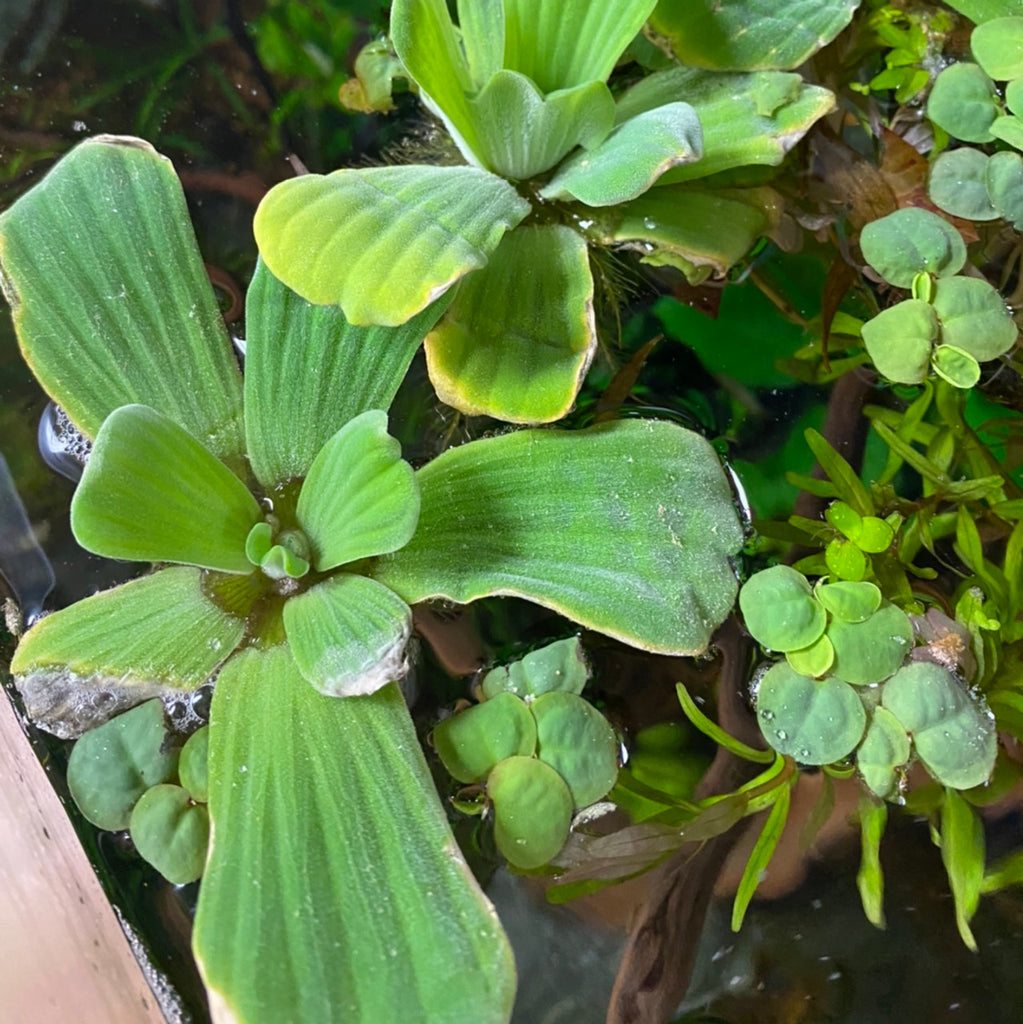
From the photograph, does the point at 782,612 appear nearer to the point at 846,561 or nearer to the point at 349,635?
the point at 846,561

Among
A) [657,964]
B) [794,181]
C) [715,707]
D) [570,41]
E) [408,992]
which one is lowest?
[657,964]

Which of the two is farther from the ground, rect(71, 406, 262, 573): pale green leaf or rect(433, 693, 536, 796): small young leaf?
rect(71, 406, 262, 573): pale green leaf

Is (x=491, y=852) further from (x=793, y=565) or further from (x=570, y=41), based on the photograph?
(x=570, y=41)

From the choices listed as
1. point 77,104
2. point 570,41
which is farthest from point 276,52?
point 570,41

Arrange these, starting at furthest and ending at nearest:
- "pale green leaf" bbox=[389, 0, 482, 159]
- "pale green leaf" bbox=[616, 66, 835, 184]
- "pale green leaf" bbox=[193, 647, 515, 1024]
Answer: "pale green leaf" bbox=[616, 66, 835, 184]
"pale green leaf" bbox=[389, 0, 482, 159]
"pale green leaf" bbox=[193, 647, 515, 1024]

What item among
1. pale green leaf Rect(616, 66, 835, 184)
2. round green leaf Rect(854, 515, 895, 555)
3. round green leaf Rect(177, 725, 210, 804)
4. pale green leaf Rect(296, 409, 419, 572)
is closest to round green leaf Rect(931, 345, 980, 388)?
round green leaf Rect(854, 515, 895, 555)

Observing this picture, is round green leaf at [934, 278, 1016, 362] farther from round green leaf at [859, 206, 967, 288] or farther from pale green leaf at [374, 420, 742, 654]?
pale green leaf at [374, 420, 742, 654]
